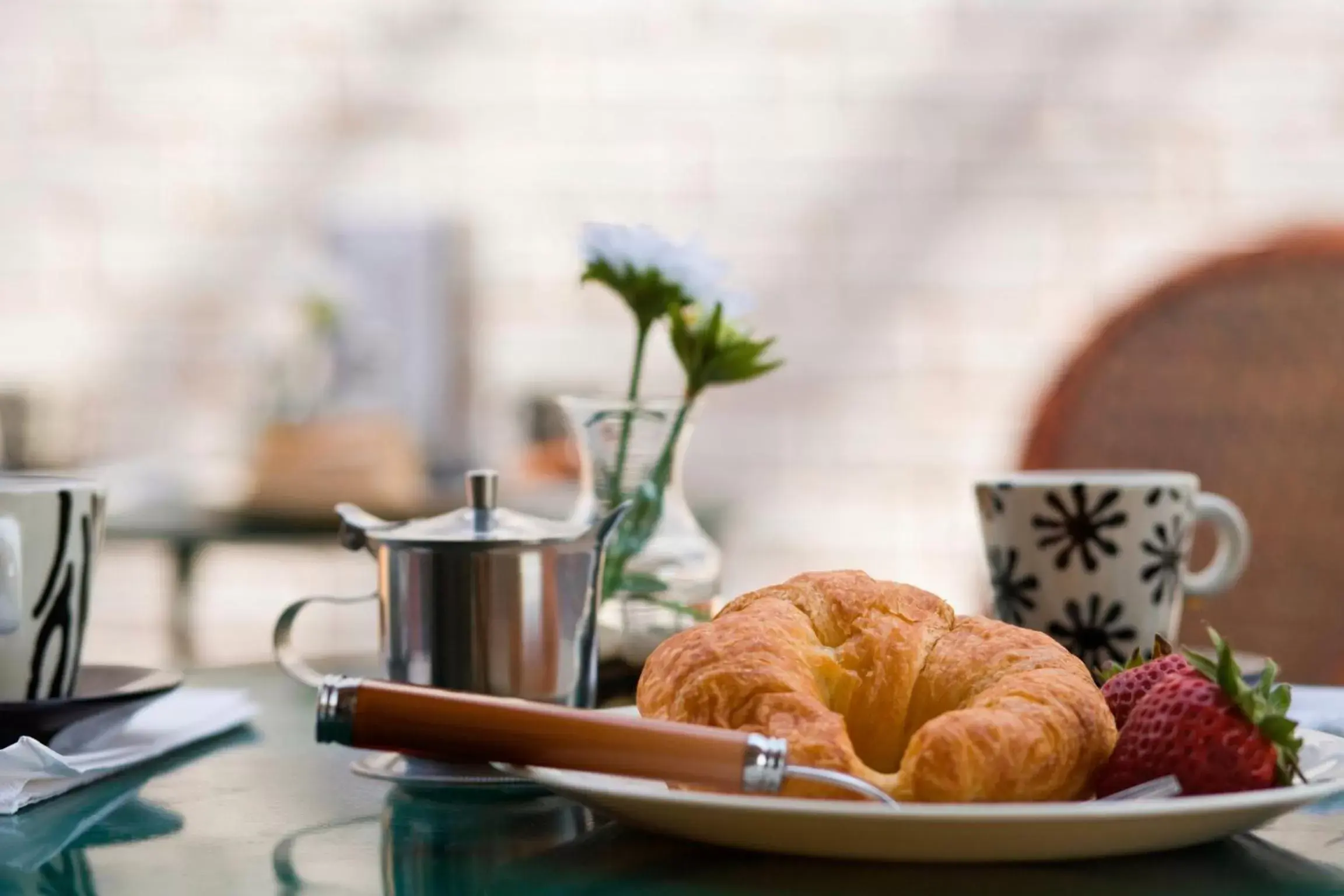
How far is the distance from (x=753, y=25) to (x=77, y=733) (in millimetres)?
2355

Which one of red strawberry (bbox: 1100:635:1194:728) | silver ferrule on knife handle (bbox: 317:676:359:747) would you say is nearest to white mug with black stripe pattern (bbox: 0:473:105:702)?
silver ferrule on knife handle (bbox: 317:676:359:747)

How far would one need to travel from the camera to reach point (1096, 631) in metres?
0.92

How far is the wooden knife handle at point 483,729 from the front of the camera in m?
0.54

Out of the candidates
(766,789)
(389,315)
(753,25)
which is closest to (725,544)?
(389,315)

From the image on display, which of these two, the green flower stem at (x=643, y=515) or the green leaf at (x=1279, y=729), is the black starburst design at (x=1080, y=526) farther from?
the green leaf at (x=1279, y=729)

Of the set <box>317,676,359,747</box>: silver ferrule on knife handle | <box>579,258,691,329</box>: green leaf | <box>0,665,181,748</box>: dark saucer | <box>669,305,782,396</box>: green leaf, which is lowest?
<box>0,665,181,748</box>: dark saucer

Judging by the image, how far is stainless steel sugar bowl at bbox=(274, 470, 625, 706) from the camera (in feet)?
2.32

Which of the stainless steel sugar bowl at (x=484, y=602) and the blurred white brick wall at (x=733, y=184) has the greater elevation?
the blurred white brick wall at (x=733, y=184)

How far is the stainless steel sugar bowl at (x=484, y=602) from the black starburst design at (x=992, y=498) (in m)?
0.30

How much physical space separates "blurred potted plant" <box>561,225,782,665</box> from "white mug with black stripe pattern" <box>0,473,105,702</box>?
289 millimetres

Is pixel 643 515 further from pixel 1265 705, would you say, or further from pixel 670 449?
pixel 1265 705

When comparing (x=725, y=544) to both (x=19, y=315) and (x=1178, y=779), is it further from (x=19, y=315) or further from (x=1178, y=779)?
(x=1178, y=779)

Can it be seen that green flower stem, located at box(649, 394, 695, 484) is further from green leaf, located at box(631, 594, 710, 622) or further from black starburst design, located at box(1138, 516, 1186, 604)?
black starburst design, located at box(1138, 516, 1186, 604)

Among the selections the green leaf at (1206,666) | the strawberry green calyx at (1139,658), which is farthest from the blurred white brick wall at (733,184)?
the green leaf at (1206,666)
